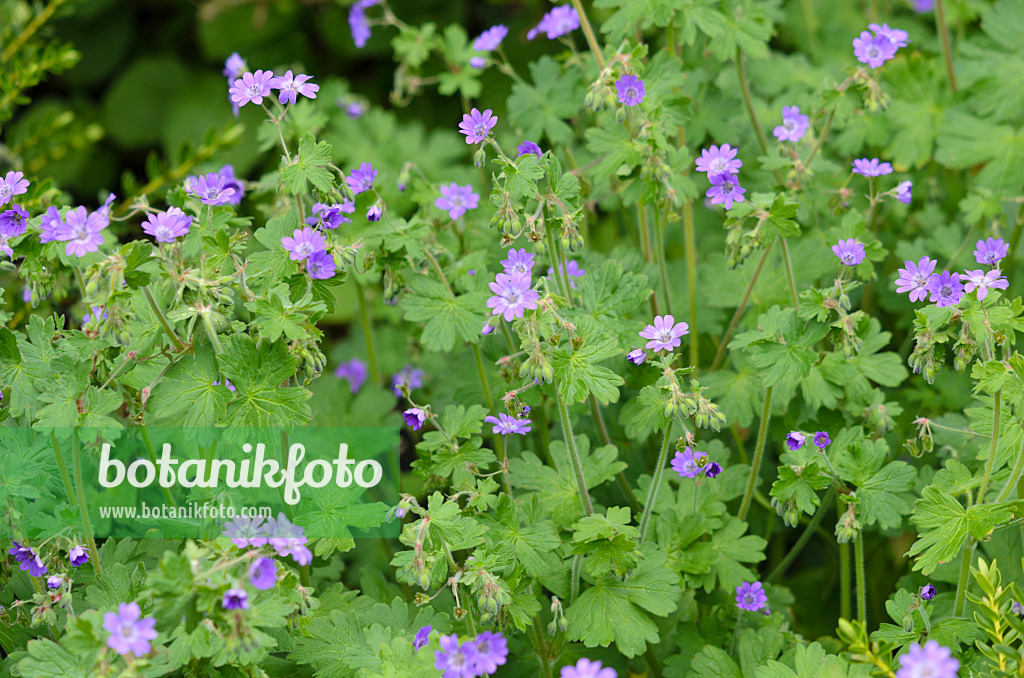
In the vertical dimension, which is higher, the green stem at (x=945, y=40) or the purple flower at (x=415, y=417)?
the green stem at (x=945, y=40)

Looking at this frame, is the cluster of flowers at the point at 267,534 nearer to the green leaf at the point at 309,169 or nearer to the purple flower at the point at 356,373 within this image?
the green leaf at the point at 309,169

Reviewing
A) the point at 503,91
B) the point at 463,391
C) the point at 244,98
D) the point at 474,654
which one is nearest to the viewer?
the point at 474,654

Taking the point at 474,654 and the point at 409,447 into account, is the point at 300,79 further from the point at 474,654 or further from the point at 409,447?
the point at 409,447

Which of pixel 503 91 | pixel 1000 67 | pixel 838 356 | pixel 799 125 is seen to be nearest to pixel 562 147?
pixel 799 125

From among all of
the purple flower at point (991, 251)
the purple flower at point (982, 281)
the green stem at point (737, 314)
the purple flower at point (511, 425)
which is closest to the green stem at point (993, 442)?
the purple flower at point (982, 281)

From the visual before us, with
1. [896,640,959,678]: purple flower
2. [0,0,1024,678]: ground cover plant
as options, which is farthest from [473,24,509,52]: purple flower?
[896,640,959,678]: purple flower

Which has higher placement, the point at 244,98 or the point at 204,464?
the point at 244,98

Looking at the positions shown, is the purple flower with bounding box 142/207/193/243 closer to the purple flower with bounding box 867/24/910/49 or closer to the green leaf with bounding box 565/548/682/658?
the green leaf with bounding box 565/548/682/658
